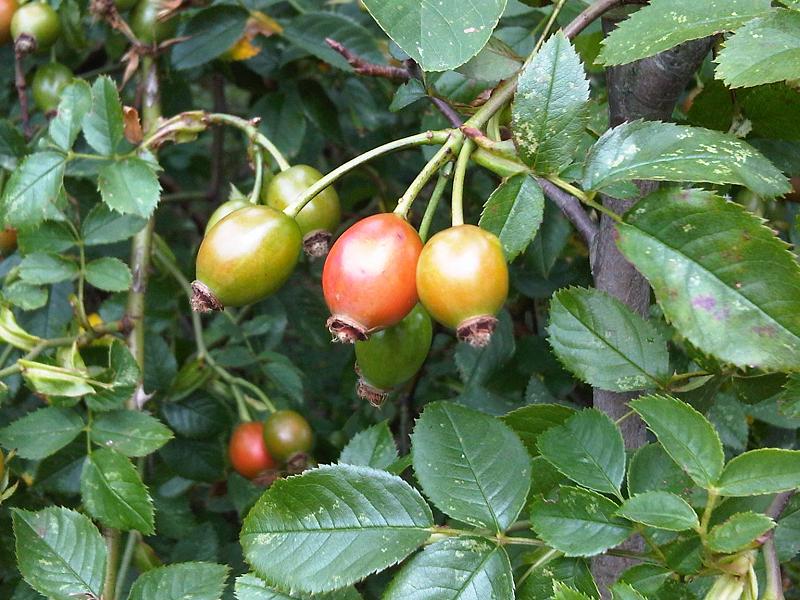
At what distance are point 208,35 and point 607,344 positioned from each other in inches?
49.6

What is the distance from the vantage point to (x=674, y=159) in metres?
0.84

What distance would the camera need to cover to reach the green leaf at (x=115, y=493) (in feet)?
3.88

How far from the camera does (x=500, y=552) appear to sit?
86cm

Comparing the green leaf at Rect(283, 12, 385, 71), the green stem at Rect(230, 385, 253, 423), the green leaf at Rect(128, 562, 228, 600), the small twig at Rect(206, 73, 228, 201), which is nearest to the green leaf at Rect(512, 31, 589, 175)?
the green leaf at Rect(128, 562, 228, 600)

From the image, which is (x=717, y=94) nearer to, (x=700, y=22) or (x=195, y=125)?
(x=700, y=22)

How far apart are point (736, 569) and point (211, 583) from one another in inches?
23.8

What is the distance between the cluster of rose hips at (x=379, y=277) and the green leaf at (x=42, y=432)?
44 cm

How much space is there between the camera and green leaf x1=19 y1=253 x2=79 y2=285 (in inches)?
56.5

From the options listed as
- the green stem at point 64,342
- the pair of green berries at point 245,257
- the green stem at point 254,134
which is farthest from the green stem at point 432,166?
the green stem at point 64,342

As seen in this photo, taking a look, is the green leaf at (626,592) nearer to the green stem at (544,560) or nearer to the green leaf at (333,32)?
the green stem at (544,560)

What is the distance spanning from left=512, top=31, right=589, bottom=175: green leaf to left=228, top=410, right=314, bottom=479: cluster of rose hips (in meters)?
1.02

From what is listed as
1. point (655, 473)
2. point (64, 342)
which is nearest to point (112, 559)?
point (64, 342)

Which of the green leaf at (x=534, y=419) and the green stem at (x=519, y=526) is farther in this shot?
the green leaf at (x=534, y=419)

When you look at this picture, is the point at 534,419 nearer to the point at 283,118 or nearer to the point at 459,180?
the point at 459,180
